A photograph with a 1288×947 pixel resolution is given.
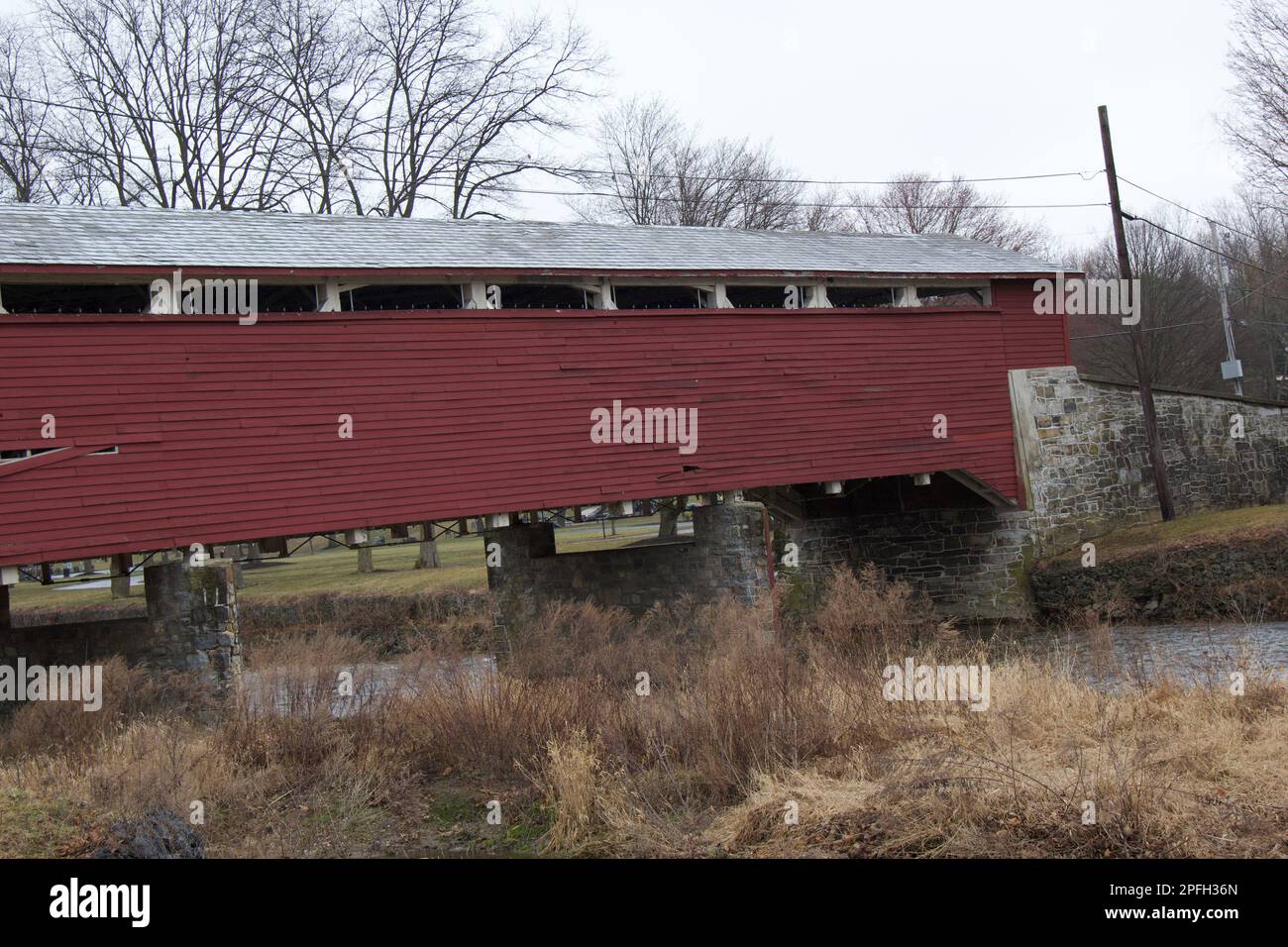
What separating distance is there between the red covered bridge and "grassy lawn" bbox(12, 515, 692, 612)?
8.49 metres

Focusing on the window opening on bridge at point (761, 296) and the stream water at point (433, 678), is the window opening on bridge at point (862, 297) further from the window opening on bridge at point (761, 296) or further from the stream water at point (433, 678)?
the stream water at point (433, 678)

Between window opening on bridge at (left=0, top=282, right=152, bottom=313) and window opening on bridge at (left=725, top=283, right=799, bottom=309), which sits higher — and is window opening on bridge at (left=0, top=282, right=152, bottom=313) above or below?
below

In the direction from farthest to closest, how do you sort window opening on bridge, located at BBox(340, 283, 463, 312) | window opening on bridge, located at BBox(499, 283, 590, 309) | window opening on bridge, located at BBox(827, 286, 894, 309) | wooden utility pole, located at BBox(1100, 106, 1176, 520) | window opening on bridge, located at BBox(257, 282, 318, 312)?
wooden utility pole, located at BBox(1100, 106, 1176, 520) < window opening on bridge, located at BBox(827, 286, 894, 309) < window opening on bridge, located at BBox(499, 283, 590, 309) < window opening on bridge, located at BBox(340, 283, 463, 312) < window opening on bridge, located at BBox(257, 282, 318, 312)

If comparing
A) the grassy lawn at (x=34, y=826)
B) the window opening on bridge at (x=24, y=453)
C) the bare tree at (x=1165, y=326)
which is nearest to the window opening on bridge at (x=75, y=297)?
the window opening on bridge at (x=24, y=453)

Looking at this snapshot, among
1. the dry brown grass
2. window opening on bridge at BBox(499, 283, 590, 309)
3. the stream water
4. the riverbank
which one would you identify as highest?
window opening on bridge at BBox(499, 283, 590, 309)

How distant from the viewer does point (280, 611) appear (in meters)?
23.5

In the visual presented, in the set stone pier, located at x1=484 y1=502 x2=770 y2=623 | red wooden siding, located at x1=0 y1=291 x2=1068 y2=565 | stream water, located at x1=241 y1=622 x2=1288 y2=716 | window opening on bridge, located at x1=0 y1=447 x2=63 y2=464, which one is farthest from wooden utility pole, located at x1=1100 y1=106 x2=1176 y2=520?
window opening on bridge, located at x1=0 y1=447 x2=63 y2=464

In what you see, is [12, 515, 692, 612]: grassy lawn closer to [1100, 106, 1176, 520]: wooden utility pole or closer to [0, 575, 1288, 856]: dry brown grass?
[1100, 106, 1176, 520]: wooden utility pole

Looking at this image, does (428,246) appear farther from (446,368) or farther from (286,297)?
(286,297)

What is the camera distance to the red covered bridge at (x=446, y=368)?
1223 centimetres

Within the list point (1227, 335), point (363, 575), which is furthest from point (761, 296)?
point (1227, 335)

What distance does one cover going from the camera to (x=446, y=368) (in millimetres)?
14648

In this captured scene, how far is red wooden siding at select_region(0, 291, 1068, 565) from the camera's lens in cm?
1212

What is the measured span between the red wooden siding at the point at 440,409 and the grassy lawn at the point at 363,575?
842cm
